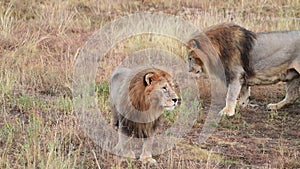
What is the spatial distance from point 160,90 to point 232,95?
2.36m

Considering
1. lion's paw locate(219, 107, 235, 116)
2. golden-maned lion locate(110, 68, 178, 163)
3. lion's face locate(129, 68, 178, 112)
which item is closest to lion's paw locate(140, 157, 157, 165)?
golden-maned lion locate(110, 68, 178, 163)

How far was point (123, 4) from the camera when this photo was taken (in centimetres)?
1335

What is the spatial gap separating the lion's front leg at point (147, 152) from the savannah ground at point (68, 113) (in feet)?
0.28

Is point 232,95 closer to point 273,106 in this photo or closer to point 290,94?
point 273,106

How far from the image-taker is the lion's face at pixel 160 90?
468 centimetres

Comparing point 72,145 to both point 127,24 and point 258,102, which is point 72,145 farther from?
point 127,24

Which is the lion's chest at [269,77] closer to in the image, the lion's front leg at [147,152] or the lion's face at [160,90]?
the lion's front leg at [147,152]

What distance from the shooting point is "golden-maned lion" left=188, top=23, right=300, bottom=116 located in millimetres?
6801

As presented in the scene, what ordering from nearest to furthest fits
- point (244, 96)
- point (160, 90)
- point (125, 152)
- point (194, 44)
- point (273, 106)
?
Answer: point (160, 90) → point (125, 152) → point (194, 44) → point (273, 106) → point (244, 96)

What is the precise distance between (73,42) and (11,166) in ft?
17.2

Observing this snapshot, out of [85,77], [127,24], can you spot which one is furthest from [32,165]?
[127,24]

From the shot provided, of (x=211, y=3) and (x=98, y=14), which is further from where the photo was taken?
(x=211, y=3)

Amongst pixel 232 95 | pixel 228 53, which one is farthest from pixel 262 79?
pixel 228 53

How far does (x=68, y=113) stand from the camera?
6059mm
